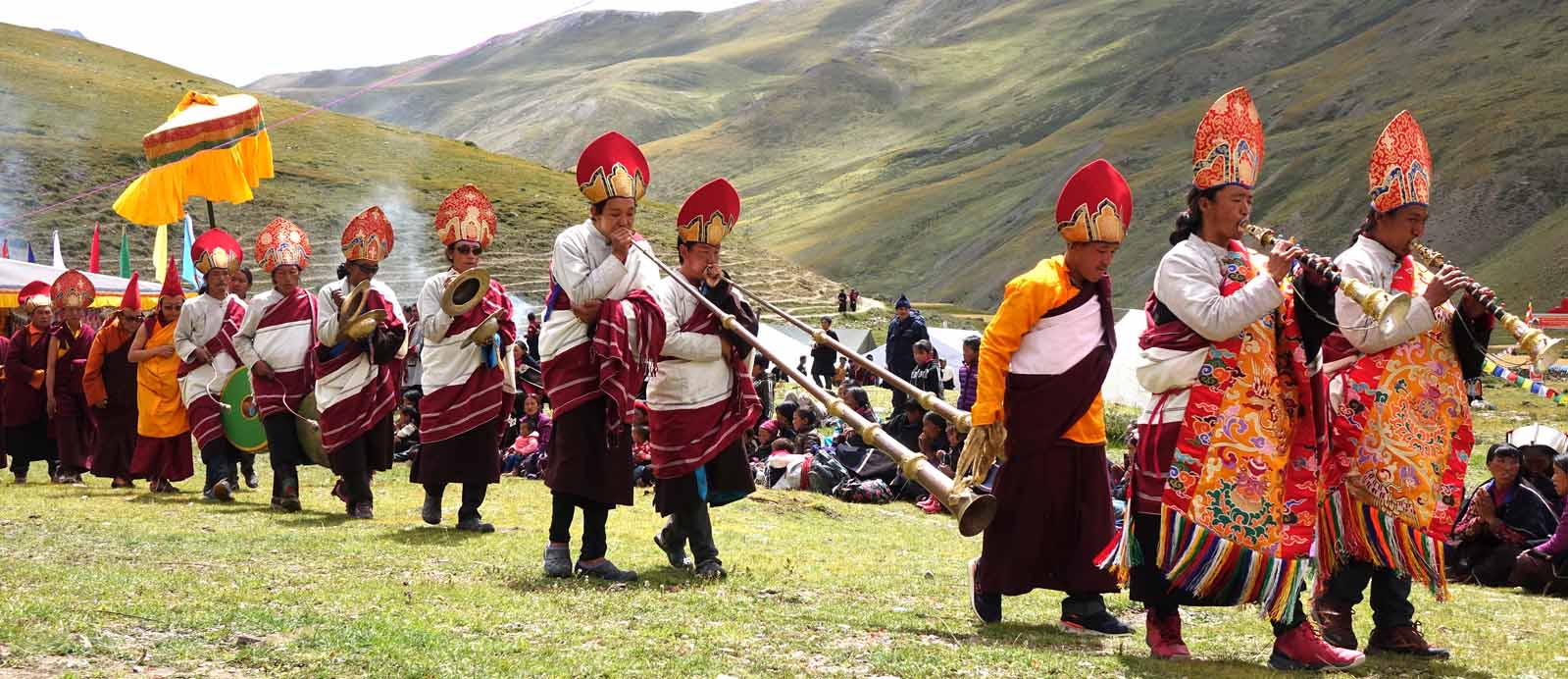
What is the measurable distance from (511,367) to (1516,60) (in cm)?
8164

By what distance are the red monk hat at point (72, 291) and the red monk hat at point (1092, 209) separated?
1216 cm

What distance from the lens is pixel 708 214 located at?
8.14 m

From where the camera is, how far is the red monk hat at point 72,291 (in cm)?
1516

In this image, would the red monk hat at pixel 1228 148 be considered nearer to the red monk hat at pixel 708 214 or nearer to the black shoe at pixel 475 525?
the red monk hat at pixel 708 214

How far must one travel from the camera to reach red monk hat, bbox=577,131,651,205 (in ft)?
26.1

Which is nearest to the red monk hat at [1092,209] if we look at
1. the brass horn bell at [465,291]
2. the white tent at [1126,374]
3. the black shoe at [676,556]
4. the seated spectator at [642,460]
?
the black shoe at [676,556]

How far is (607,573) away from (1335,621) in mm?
3668

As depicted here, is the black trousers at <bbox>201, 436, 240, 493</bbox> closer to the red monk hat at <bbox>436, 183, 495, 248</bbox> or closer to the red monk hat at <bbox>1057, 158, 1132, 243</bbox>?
the red monk hat at <bbox>436, 183, 495, 248</bbox>

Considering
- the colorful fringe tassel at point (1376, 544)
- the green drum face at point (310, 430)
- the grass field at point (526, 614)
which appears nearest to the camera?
the grass field at point (526, 614)

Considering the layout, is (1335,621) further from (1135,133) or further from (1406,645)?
(1135,133)

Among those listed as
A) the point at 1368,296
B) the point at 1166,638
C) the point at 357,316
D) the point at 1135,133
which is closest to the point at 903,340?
the point at 357,316

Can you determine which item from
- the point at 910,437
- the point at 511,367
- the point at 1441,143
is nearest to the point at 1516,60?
the point at 1441,143

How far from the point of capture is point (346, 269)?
36.7 ft

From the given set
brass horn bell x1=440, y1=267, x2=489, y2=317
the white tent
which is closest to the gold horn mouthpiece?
brass horn bell x1=440, y1=267, x2=489, y2=317
